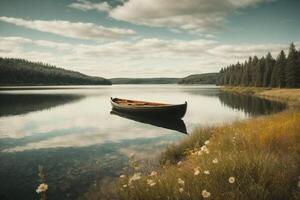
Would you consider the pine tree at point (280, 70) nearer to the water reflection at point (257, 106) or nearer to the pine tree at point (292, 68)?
the pine tree at point (292, 68)

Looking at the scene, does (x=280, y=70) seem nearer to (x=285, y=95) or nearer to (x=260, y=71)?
(x=260, y=71)

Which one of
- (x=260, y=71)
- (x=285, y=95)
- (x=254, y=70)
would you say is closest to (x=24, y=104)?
(x=285, y=95)

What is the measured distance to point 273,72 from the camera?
79.2m

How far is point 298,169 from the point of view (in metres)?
6.07

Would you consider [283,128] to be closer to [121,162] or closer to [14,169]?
[121,162]

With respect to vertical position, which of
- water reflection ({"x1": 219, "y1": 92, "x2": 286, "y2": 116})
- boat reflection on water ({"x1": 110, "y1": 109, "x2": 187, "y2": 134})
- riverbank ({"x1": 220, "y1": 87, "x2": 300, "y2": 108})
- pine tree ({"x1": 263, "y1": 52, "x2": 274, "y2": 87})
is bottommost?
boat reflection on water ({"x1": 110, "y1": 109, "x2": 187, "y2": 134})

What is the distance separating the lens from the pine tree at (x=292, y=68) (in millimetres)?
69750

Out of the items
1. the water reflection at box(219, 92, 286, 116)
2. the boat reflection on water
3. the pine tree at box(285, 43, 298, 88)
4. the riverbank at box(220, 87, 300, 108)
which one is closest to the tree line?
the pine tree at box(285, 43, 298, 88)

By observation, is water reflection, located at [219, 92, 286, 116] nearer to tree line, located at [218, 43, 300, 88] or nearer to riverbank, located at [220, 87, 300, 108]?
riverbank, located at [220, 87, 300, 108]

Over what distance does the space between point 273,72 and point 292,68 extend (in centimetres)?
916

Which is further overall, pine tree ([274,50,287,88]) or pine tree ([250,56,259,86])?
pine tree ([250,56,259,86])

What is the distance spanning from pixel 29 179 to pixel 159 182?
6.34m

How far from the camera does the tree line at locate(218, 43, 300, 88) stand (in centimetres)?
7006

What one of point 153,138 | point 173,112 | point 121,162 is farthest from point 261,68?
point 121,162
